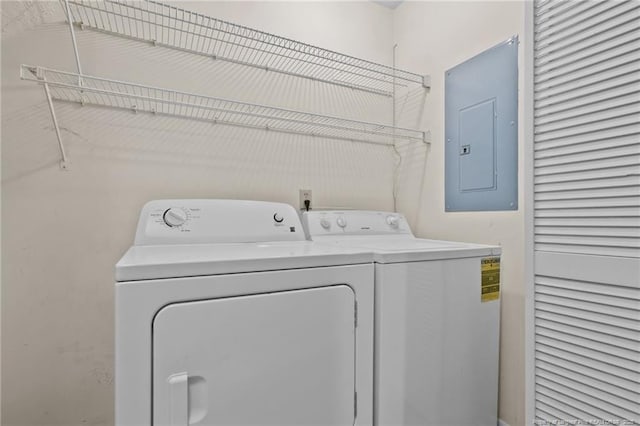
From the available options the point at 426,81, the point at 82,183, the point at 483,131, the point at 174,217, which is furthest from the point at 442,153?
the point at 82,183

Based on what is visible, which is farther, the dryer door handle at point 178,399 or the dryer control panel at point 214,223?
the dryer control panel at point 214,223

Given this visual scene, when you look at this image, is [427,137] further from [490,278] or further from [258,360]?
[258,360]

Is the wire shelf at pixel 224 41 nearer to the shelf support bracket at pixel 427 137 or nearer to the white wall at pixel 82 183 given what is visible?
the white wall at pixel 82 183

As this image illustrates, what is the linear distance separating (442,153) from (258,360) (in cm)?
154

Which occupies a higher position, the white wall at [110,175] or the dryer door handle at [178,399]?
the white wall at [110,175]

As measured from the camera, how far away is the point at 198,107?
5.03 ft

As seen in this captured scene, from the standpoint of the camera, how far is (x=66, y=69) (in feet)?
4.84

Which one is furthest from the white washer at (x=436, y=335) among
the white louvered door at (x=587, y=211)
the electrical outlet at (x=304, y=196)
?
the electrical outlet at (x=304, y=196)

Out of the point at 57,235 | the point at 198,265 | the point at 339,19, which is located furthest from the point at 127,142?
the point at 339,19

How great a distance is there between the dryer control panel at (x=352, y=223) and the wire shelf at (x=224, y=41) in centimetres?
86

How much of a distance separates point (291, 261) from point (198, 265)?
27 centimetres

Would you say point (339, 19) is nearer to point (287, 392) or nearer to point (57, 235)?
point (57, 235)

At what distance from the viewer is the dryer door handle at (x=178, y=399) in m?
0.87

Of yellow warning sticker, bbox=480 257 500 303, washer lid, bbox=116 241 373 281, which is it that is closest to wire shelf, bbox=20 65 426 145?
washer lid, bbox=116 241 373 281
